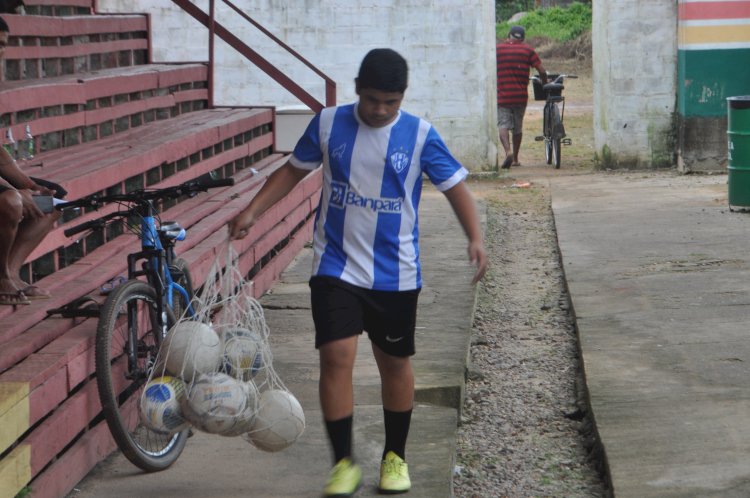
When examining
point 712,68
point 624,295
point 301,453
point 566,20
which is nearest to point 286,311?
point 624,295

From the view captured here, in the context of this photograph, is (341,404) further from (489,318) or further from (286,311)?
(489,318)

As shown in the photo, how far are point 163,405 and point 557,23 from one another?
1403 inches

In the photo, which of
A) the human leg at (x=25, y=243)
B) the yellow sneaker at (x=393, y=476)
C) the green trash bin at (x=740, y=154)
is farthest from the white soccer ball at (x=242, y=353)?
the green trash bin at (x=740, y=154)

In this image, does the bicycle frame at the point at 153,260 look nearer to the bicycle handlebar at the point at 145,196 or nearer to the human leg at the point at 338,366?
the bicycle handlebar at the point at 145,196

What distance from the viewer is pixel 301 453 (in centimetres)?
501

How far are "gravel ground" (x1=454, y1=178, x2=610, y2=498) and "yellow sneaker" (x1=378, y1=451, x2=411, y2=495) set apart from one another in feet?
1.71

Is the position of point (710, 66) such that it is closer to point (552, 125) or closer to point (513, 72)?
point (552, 125)

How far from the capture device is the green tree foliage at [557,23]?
3678 cm

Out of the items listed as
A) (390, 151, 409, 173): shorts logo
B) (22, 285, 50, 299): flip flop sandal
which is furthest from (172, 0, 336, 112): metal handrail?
(390, 151, 409, 173): shorts logo

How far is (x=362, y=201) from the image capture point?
4.34 metres

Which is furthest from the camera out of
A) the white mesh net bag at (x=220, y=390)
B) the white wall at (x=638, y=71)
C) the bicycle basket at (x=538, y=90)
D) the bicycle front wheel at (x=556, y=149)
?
the bicycle basket at (x=538, y=90)

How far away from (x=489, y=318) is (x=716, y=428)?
10.4 ft

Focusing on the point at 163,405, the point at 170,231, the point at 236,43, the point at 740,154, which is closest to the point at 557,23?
the point at 740,154

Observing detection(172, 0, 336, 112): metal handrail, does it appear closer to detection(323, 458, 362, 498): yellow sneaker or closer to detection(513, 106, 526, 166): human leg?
detection(513, 106, 526, 166): human leg
